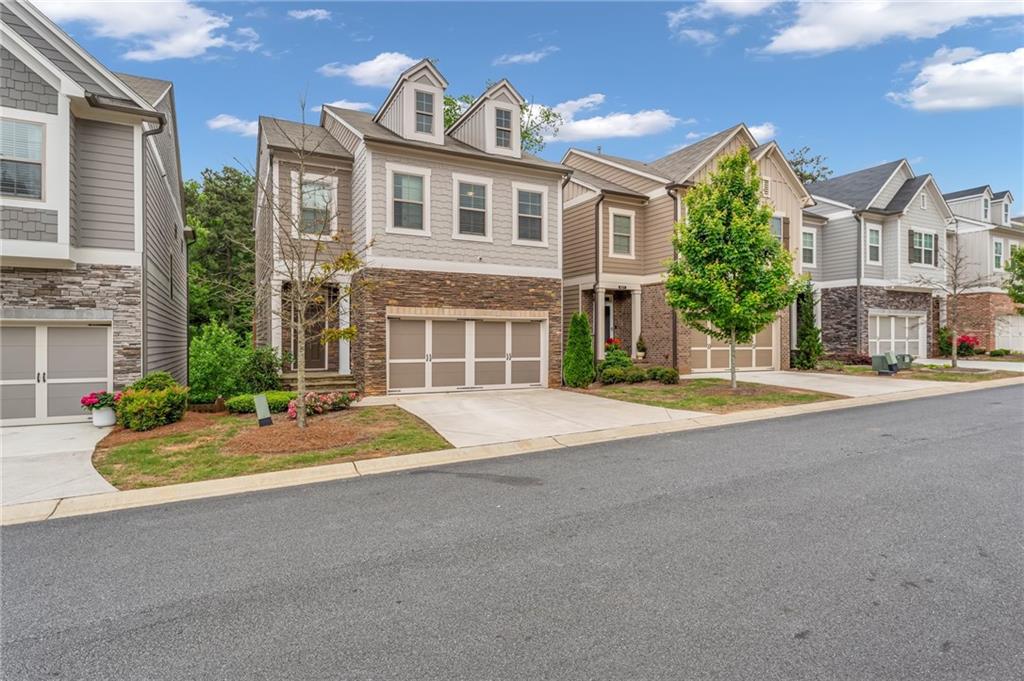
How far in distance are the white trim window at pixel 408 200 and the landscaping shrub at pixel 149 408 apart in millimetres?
6365

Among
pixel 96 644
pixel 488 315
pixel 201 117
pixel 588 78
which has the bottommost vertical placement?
pixel 96 644

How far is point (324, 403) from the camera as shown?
10672 millimetres

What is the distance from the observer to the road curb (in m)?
5.44

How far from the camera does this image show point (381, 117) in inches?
619

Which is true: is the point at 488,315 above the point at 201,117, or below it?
below

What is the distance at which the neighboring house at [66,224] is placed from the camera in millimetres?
9336

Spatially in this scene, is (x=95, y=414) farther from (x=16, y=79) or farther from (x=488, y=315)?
(x=488, y=315)

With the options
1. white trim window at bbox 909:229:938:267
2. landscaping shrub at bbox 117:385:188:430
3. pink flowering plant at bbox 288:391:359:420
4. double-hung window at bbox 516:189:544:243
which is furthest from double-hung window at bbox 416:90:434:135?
white trim window at bbox 909:229:938:267

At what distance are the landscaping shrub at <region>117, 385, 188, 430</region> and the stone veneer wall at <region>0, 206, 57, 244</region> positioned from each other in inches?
125

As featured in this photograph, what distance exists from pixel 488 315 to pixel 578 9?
8853 mm

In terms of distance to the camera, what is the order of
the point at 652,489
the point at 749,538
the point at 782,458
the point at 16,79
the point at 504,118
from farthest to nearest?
the point at 504,118 < the point at 16,79 < the point at 782,458 < the point at 652,489 < the point at 749,538

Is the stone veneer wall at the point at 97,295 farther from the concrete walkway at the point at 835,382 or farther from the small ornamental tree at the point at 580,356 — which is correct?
the concrete walkway at the point at 835,382

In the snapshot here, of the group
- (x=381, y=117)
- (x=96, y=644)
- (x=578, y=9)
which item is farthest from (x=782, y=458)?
(x=381, y=117)

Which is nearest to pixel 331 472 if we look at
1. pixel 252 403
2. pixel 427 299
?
pixel 252 403
